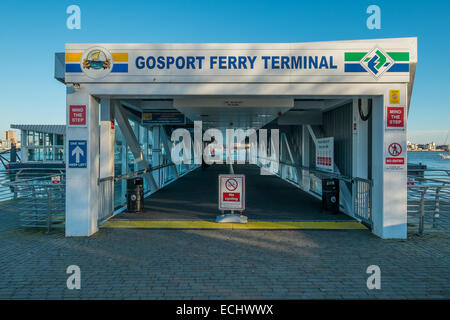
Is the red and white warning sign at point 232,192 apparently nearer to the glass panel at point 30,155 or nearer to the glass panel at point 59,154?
the glass panel at point 59,154

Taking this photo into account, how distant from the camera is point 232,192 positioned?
7.65 m

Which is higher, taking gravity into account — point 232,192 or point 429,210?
point 232,192

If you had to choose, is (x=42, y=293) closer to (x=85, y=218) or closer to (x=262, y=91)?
(x=85, y=218)

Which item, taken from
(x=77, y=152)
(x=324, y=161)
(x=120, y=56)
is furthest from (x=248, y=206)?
(x=120, y=56)

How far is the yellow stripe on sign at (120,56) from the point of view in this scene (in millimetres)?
6598

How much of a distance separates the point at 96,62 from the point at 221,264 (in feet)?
15.9

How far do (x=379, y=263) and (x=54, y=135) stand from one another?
128ft

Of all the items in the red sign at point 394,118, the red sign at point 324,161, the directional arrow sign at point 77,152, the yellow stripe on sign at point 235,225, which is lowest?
the yellow stripe on sign at point 235,225

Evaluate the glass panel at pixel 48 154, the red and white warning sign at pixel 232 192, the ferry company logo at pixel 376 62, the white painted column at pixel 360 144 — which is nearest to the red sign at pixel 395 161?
the white painted column at pixel 360 144

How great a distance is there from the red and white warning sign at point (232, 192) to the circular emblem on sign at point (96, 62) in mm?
3568

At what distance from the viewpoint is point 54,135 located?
3650 centimetres

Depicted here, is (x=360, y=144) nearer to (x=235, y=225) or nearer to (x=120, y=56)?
(x=235, y=225)

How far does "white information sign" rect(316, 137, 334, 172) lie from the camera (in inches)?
371
